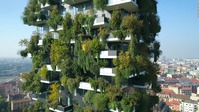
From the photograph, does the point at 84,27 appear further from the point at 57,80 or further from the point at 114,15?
the point at 57,80

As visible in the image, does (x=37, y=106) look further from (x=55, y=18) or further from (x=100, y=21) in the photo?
(x=100, y=21)

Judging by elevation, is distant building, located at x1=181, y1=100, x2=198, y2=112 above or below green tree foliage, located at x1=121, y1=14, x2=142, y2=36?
below

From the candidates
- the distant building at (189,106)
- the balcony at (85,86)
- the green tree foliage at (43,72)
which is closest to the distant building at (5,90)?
the distant building at (189,106)

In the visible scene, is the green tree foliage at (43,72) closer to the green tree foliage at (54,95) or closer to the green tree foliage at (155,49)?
the green tree foliage at (54,95)

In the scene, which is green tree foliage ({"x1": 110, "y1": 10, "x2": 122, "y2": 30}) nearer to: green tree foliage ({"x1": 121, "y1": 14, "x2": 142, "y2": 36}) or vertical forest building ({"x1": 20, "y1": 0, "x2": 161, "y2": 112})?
vertical forest building ({"x1": 20, "y1": 0, "x2": 161, "y2": 112})

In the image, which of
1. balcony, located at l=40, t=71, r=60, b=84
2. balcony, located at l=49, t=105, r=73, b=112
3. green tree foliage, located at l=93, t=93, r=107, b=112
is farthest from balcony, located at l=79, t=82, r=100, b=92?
balcony, located at l=40, t=71, r=60, b=84

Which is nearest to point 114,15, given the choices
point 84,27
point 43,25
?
→ point 84,27

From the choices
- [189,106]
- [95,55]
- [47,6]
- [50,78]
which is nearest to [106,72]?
[95,55]
